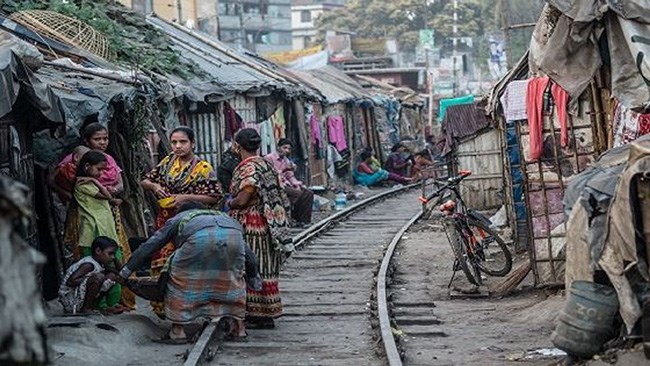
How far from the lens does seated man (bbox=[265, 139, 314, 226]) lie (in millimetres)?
20062

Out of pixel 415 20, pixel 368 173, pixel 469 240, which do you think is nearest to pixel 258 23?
pixel 415 20

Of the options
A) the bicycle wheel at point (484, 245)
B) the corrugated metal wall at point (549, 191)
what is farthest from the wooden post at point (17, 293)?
the bicycle wheel at point (484, 245)

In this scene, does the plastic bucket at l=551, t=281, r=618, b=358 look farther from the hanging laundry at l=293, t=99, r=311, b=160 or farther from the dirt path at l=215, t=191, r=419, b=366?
the hanging laundry at l=293, t=99, r=311, b=160

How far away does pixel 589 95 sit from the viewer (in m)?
11.7

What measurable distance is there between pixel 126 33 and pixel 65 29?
13.4 feet

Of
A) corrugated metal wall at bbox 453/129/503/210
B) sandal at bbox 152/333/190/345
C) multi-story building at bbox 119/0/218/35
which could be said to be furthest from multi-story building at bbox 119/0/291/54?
sandal at bbox 152/333/190/345

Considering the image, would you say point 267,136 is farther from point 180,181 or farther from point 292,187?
point 180,181

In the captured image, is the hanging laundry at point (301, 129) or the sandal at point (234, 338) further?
the hanging laundry at point (301, 129)

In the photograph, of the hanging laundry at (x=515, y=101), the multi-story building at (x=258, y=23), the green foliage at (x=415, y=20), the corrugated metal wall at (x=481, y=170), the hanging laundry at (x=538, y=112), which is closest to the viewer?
the hanging laundry at (x=538, y=112)

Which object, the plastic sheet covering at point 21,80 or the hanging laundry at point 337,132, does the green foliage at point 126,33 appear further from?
the hanging laundry at point 337,132

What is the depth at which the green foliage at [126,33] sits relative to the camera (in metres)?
18.1

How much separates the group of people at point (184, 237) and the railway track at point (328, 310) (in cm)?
37

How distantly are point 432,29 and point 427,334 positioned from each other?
203 feet

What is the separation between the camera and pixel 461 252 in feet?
45.2
